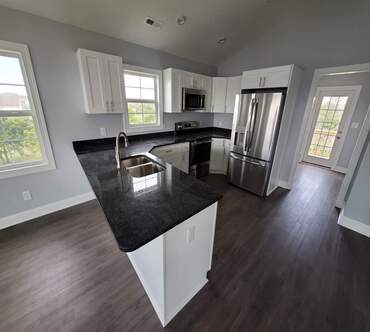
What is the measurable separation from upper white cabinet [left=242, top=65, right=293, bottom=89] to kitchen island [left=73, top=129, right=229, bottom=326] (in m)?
2.28

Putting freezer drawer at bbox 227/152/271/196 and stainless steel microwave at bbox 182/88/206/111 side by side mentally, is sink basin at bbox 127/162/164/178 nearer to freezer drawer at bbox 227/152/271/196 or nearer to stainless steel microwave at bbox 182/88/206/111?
stainless steel microwave at bbox 182/88/206/111

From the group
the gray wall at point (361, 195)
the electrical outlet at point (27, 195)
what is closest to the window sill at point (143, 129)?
the electrical outlet at point (27, 195)

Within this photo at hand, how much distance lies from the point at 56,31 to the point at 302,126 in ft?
13.4

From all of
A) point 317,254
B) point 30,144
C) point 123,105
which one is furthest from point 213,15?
point 317,254

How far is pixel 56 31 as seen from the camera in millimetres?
2102

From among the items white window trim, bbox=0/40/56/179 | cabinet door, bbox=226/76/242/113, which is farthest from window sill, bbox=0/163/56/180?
cabinet door, bbox=226/76/242/113

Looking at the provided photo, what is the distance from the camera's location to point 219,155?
3914mm

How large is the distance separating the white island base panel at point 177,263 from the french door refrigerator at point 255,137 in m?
2.01

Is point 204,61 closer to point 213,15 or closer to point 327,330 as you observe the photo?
point 213,15

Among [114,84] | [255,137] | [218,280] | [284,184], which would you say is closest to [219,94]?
[255,137]

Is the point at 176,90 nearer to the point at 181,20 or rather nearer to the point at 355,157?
the point at 181,20

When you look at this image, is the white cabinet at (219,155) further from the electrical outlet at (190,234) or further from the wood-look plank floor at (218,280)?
the electrical outlet at (190,234)

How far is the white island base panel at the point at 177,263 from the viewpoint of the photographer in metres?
1.11

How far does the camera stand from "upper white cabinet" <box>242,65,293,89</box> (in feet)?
8.44
